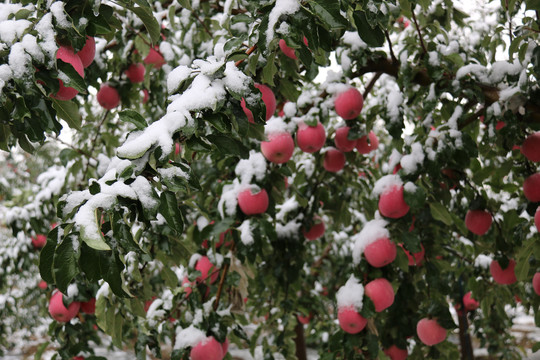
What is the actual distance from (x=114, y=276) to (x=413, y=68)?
1227 millimetres

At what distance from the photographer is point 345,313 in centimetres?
148

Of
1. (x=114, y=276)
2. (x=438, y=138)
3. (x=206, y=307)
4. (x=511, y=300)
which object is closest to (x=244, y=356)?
(x=511, y=300)

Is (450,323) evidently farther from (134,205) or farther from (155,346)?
(134,205)

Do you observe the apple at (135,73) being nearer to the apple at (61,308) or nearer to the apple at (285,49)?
the apple at (61,308)

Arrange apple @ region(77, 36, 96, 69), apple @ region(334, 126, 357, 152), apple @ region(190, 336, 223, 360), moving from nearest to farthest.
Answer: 1. apple @ region(77, 36, 96, 69)
2. apple @ region(190, 336, 223, 360)
3. apple @ region(334, 126, 357, 152)

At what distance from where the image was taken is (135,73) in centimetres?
204

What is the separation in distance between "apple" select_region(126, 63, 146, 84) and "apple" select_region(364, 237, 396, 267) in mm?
1289

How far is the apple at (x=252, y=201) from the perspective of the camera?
1.58 meters

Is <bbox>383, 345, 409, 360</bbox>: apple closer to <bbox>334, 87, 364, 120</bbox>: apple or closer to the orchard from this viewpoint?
the orchard

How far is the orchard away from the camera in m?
0.70

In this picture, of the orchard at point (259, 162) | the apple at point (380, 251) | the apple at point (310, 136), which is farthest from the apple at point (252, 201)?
the apple at point (380, 251)

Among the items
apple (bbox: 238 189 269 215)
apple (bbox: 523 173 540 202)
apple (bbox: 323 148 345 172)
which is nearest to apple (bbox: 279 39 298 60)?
apple (bbox: 238 189 269 215)

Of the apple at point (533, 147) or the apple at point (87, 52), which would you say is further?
the apple at point (533, 147)

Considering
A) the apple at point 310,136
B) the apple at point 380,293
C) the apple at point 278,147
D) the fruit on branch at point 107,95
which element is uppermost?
the fruit on branch at point 107,95
